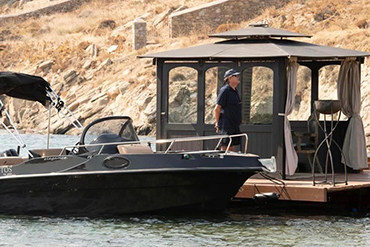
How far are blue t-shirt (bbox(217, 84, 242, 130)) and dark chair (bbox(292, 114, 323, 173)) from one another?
56.2 inches

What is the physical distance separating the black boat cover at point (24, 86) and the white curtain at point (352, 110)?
4.80 metres

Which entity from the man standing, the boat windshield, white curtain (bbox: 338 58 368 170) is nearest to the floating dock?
white curtain (bbox: 338 58 368 170)

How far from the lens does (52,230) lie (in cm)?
1302

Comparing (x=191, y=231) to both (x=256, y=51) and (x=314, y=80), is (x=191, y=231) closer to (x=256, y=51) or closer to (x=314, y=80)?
(x=256, y=51)

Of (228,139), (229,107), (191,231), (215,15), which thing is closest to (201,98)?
(229,107)

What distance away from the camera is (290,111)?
14.6 metres

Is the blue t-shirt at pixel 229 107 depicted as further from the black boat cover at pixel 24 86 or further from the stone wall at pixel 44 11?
the stone wall at pixel 44 11

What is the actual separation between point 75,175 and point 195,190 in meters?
1.71

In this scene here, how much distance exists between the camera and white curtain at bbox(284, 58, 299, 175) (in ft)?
47.5

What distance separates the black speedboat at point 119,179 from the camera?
13141 mm

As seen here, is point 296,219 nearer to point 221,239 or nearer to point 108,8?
point 221,239

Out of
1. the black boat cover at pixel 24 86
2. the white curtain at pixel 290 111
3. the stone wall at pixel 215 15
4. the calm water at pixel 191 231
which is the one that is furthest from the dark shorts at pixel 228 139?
the stone wall at pixel 215 15

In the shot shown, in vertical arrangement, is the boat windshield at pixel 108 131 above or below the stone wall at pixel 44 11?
below

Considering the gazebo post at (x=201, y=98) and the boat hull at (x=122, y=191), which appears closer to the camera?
the boat hull at (x=122, y=191)
